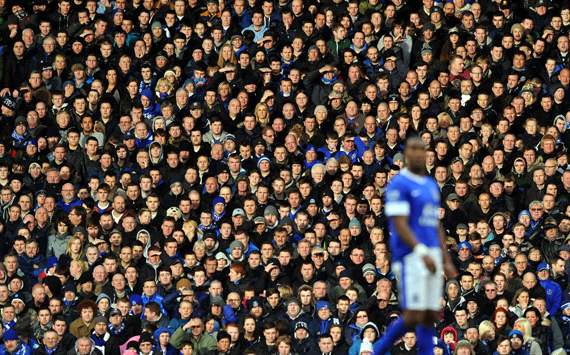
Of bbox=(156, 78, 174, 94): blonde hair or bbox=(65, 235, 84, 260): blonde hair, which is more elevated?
bbox=(156, 78, 174, 94): blonde hair

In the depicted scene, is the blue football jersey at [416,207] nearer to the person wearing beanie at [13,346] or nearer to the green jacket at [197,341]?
the green jacket at [197,341]

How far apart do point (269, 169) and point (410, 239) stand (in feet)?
27.9

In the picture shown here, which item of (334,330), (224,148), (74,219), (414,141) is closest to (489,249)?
(334,330)

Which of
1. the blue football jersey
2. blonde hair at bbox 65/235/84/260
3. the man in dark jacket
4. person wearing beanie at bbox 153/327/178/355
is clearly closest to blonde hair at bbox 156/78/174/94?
blonde hair at bbox 65/235/84/260

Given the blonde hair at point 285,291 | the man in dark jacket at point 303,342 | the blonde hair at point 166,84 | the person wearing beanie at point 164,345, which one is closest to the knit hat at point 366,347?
the man in dark jacket at point 303,342

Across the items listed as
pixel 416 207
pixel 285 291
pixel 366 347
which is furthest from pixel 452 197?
pixel 416 207

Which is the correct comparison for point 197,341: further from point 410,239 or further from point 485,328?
point 410,239

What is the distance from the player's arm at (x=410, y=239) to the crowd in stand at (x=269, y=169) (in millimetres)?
5181

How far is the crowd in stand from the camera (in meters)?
17.7

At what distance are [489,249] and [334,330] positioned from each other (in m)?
2.38

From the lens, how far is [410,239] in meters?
11.4

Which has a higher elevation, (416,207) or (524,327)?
(416,207)

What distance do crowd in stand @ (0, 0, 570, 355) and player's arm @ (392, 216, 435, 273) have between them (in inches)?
204

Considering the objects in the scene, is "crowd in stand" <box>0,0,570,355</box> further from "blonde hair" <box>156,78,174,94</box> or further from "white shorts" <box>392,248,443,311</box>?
"white shorts" <box>392,248,443,311</box>
